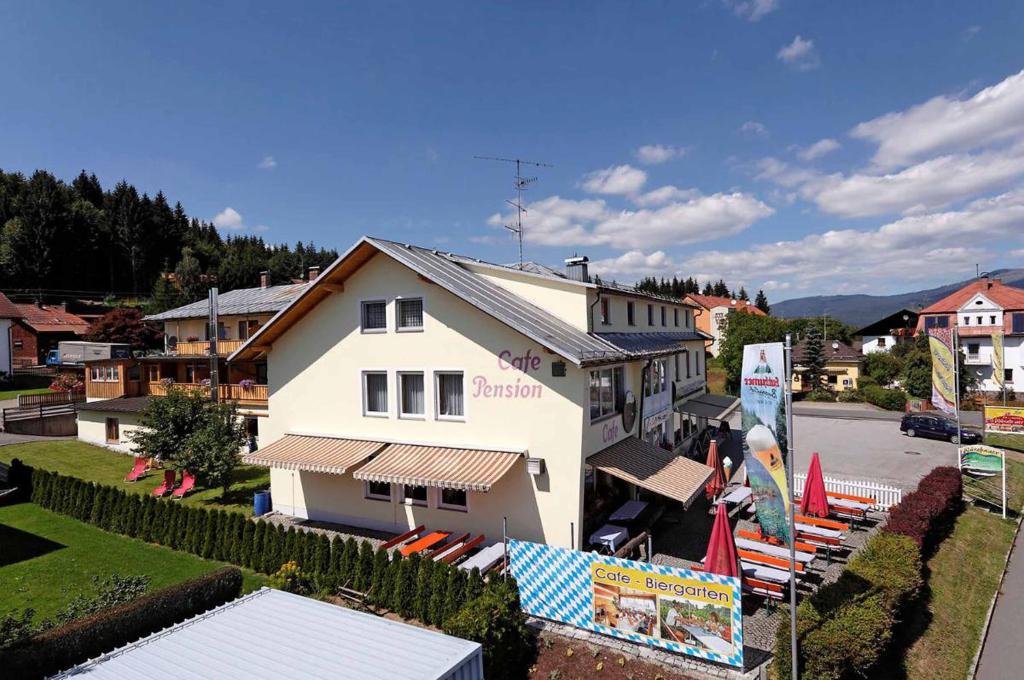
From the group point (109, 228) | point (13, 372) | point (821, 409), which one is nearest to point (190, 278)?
point (109, 228)

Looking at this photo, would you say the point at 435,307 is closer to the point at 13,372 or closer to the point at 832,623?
the point at 832,623

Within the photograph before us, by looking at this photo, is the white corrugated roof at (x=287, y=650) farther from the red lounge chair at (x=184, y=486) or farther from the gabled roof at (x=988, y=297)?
the gabled roof at (x=988, y=297)

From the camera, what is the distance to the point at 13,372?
51438 mm

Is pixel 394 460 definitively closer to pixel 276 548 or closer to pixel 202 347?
pixel 276 548

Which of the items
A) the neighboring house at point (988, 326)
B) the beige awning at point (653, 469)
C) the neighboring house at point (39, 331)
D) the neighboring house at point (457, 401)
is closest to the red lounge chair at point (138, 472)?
the neighboring house at point (457, 401)

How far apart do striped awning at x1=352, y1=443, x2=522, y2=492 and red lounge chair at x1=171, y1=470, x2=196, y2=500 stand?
1138 centimetres

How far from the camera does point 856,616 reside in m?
9.95

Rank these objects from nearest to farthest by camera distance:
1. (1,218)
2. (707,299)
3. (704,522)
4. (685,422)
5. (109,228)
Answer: (704,522)
(685,422)
(1,218)
(109,228)
(707,299)

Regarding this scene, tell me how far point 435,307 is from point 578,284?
15.1 feet

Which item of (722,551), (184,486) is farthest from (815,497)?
(184,486)

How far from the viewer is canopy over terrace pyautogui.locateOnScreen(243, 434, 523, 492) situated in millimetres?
15000

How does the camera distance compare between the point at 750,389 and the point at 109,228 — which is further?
the point at 109,228

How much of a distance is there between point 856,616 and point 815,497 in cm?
882

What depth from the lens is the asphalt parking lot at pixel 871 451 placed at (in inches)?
1020
